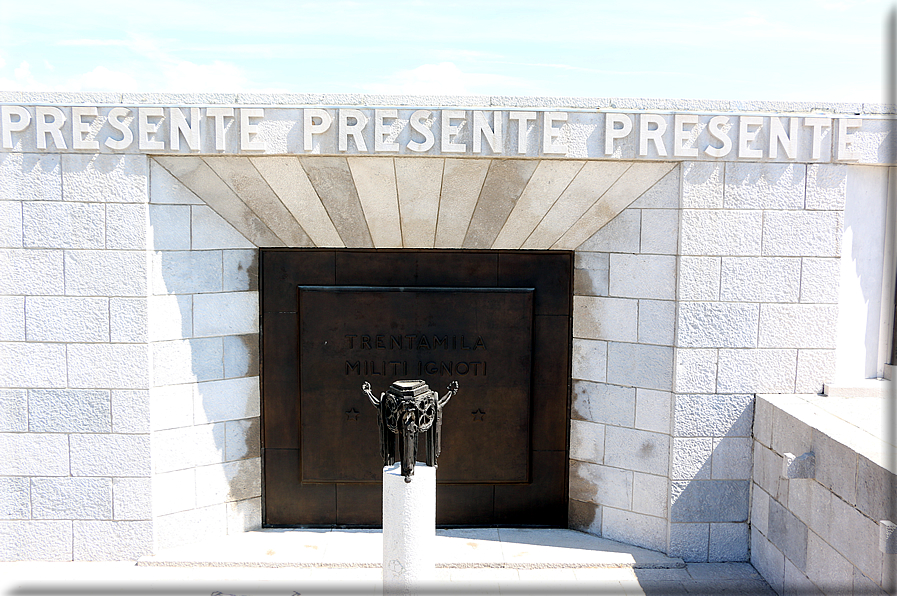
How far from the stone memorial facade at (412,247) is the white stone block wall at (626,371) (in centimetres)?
3

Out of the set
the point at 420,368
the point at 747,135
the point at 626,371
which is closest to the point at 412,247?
the point at 420,368

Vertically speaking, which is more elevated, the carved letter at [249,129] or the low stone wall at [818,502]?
the carved letter at [249,129]

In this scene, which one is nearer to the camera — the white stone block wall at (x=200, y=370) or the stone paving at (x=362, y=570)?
the stone paving at (x=362, y=570)

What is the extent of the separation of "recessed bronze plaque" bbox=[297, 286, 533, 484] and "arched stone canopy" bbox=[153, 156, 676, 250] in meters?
0.74

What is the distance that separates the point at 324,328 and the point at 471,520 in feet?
10.8

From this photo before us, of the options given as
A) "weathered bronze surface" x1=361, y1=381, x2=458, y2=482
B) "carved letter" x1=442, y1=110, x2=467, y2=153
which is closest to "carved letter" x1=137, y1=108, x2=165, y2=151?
"carved letter" x1=442, y1=110, x2=467, y2=153

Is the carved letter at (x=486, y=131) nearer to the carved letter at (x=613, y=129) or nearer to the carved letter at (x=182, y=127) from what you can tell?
the carved letter at (x=613, y=129)

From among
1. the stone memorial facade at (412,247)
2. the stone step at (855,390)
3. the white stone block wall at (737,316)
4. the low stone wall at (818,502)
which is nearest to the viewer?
the low stone wall at (818,502)

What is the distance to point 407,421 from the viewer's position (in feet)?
21.6

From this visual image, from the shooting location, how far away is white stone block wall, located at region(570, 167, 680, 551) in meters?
8.26

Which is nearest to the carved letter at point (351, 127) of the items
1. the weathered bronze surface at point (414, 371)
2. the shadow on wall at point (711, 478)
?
the weathered bronze surface at point (414, 371)

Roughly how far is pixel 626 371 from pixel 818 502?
256 cm

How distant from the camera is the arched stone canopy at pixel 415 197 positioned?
26.1 feet

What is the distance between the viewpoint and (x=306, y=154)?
7801 millimetres
